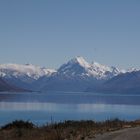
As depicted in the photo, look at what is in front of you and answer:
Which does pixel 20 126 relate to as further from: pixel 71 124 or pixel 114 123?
pixel 114 123

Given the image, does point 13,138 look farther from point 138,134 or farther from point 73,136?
point 138,134

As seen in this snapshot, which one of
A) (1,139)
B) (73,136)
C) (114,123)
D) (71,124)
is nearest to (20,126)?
(71,124)

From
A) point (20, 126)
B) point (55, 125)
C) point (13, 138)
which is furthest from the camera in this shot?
point (20, 126)

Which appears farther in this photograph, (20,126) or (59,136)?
(20,126)

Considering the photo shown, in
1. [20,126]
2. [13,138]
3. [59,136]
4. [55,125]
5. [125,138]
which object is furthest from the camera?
[20,126]

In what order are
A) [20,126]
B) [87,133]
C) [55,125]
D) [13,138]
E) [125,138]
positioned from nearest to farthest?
[125,138] → [87,133] → [13,138] → [55,125] → [20,126]

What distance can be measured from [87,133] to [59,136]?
1820mm

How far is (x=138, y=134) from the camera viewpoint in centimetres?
1923

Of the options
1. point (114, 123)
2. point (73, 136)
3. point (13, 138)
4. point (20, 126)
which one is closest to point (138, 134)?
point (73, 136)

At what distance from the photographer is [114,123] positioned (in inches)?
1056

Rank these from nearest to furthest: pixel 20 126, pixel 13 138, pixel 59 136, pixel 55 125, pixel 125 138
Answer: pixel 125 138
pixel 59 136
pixel 13 138
pixel 55 125
pixel 20 126

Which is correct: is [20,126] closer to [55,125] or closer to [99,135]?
[55,125]

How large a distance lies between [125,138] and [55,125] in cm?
874

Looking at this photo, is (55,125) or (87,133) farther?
(55,125)
